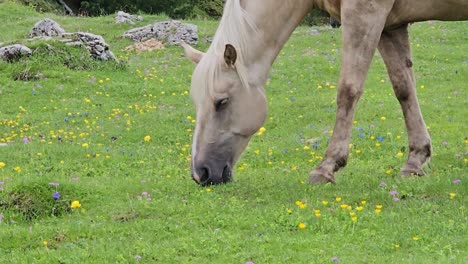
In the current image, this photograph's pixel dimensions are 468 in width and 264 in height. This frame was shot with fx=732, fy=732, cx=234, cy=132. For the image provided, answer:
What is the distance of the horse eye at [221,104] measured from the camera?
7430 millimetres

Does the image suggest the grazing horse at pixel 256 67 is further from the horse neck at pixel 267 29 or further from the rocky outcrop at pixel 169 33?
the rocky outcrop at pixel 169 33

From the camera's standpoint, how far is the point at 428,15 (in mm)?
7598

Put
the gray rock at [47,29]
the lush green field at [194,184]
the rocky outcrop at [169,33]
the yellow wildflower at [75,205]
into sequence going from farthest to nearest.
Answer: the rocky outcrop at [169,33] < the gray rock at [47,29] < the yellow wildflower at [75,205] < the lush green field at [194,184]

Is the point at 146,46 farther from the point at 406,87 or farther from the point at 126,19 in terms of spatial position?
the point at 406,87

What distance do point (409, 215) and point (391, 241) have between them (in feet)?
2.46

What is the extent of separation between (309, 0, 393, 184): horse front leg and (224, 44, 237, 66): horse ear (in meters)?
1.09

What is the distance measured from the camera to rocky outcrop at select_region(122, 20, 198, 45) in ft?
75.8

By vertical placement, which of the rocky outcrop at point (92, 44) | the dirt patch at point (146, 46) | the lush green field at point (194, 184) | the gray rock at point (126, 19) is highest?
the lush green field at point (194, 184)

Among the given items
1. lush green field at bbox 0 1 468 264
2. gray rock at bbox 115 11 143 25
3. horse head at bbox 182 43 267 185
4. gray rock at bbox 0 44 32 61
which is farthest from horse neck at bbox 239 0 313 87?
gray rock at bbox 115 11 143 25

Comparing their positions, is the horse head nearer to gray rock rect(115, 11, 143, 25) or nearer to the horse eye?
the horse eye

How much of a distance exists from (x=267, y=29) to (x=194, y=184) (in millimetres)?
1799

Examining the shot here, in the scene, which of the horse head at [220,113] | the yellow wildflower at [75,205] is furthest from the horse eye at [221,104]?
the yellow wildflower at [75,205]

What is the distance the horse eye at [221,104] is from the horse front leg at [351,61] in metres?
1.15

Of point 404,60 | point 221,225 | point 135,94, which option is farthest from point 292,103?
point 221,225
